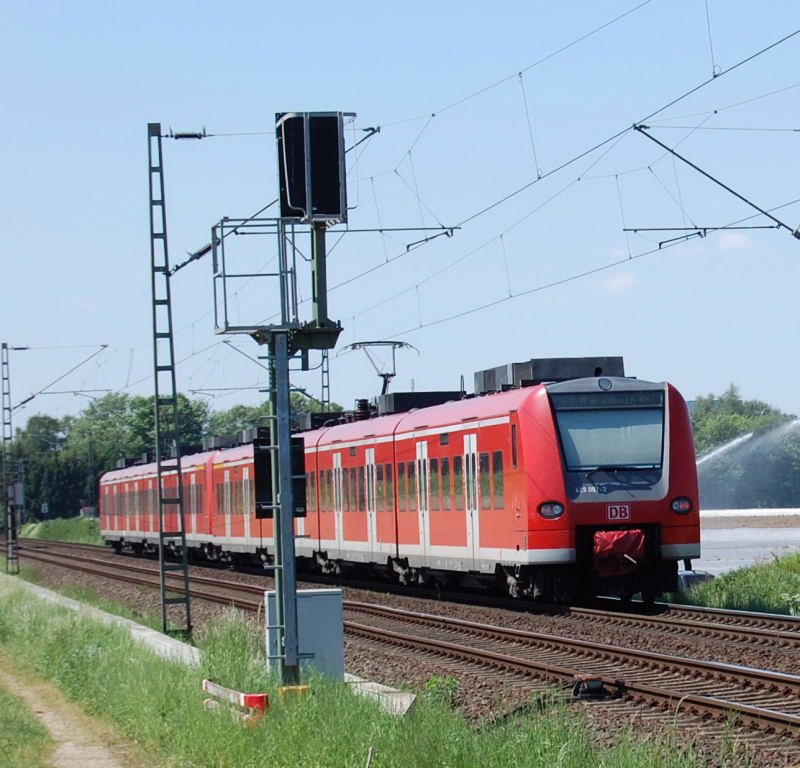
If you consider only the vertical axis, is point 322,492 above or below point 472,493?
above

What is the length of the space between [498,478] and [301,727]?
39.6 feet

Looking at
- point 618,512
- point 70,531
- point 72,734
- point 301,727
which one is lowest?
point 72,734

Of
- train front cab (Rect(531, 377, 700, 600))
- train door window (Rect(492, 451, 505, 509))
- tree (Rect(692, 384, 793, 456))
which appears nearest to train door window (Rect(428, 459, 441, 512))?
train door window (Rect(492, 451, 505, 509))

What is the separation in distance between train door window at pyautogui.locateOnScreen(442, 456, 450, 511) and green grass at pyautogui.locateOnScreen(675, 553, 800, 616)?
3799mm

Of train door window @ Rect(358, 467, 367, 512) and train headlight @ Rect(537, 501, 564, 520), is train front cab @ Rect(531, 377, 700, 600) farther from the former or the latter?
train door window @ Rect(358, 467, 367, 512)

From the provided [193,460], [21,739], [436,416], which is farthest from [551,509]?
[193,460]

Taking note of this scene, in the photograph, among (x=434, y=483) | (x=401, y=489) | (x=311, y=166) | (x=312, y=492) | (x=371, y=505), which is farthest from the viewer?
(x=312, y=492)

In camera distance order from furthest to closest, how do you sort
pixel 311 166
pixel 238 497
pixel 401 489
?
pixel 238 497 → pixel 401 489 → pixel 311 166

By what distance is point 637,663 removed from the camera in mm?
15562

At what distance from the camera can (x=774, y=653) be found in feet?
51.8

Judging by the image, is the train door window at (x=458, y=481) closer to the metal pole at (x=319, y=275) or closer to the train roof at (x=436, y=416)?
the train roof at (x=436, y=416)

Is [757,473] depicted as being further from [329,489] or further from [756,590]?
[756,590]

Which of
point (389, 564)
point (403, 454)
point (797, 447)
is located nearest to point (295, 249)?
point (403, 454)

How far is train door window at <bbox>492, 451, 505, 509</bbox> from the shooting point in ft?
73.0
